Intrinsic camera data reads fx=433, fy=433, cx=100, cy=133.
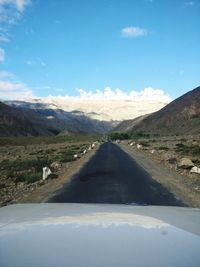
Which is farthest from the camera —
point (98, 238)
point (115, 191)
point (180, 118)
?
point (180, 118)

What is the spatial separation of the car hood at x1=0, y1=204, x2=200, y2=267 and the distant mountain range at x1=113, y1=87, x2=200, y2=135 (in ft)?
370

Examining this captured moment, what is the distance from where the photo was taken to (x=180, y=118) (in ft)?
463

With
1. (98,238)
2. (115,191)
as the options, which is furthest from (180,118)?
(98,238)

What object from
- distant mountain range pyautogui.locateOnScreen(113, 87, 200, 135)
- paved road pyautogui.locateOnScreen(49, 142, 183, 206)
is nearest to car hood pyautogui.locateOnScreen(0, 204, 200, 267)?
paved road pyautogui.locateOnScreen(49, 142, 183, 206)

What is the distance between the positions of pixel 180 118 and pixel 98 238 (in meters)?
140

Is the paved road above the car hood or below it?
below

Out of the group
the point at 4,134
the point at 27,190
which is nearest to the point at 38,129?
the point at 4,134

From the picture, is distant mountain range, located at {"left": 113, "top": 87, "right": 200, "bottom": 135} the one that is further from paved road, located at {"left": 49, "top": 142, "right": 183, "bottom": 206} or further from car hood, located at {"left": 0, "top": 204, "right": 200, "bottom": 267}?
car hood, located at {"left": 0, "top": 204, "right": 200, "bottom": 267}

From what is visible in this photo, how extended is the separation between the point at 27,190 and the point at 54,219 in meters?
13.3

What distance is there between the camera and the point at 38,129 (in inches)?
6919

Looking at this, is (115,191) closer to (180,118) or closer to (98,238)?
(98,238)

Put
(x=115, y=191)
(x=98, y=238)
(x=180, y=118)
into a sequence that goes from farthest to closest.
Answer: (x=180, y=118) < (x=115, y=191) < (x=98, y=238)

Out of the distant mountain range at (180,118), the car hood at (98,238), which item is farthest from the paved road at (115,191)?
the distant mountain range at (180,118)

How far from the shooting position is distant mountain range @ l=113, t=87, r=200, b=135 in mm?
130238
